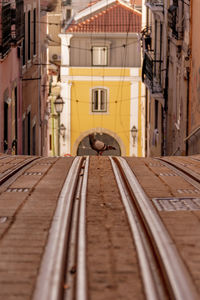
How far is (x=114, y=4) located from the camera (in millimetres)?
34000

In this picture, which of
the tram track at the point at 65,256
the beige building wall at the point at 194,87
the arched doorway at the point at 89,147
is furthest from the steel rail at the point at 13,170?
the arched doorway at the point at 89,147

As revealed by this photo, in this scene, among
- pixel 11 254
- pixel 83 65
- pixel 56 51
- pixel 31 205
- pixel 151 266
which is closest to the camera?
pixel 151 266

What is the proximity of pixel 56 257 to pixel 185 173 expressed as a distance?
455 centimetres

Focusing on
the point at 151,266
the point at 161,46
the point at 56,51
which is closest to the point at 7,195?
the point at 151,266

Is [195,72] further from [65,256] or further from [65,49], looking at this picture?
[65,49]

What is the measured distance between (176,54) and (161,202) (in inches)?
441

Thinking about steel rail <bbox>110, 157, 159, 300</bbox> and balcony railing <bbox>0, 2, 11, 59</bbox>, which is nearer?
steel rail <bbox>110, 157, 159, 300</bbox>

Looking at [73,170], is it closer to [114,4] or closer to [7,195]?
[7,195]

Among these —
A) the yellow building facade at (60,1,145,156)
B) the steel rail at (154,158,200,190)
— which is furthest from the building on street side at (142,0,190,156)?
the yellow building facade at (60,1,145,156)

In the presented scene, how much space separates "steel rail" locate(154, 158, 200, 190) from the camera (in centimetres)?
757

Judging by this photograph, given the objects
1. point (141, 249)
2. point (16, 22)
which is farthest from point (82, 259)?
point (16, 22)

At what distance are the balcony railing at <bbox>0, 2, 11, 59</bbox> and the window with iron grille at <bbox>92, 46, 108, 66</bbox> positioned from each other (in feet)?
59.4

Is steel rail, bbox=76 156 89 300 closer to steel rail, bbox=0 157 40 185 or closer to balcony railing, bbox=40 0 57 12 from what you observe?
steel rail, bbox=0 157 40 185

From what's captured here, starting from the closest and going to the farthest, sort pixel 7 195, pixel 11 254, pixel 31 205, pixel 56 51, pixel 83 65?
pixel 11 254
pixel 31 205
pixel 7 195
pixel 83 65
pixel 56 51
